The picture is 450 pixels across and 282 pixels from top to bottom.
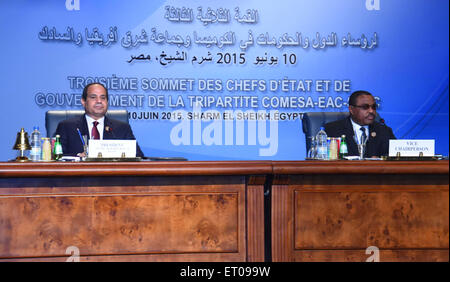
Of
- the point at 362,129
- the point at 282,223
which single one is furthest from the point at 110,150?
the point at 362,129

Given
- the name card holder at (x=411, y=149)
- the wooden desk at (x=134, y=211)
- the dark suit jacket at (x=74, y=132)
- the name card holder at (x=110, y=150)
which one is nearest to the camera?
the wooden desk at (x=134, y=211)

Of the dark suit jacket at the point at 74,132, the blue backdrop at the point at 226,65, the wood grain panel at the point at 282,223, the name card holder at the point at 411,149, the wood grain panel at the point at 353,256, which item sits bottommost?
the wood grain panel at the point at 353,256

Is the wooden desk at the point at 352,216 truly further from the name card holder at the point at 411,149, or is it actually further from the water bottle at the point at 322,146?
the water bottle at the point at 322,146

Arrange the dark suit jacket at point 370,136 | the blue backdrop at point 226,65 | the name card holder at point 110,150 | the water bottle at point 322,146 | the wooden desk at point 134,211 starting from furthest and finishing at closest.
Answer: the blue backdrop at point 226,65 < the dark suit jacket at point 370,136 < the water bottle at point 322,146 < the name card holder at point 110,150 < the wooden desk at point 134,211

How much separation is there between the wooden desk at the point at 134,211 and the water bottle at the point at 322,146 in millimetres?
860

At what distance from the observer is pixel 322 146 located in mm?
3174

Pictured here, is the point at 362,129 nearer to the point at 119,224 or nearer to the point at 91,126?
the point at 91,126

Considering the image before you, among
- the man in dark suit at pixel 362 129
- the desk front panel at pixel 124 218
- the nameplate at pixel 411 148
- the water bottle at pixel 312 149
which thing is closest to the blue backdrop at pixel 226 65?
the man in dark suit at pixel 362 129

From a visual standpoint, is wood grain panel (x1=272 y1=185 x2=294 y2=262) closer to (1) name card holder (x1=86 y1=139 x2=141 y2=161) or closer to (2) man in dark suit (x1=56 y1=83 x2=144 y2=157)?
(1) name card holder (x1=86 y1=139 x2=141 y2=161)

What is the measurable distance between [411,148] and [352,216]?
2.31 ft

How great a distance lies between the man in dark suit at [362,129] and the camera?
3.67 m

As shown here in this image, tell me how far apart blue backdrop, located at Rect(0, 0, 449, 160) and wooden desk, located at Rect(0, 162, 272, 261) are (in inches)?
93.1

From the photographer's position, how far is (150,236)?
2.34 metres

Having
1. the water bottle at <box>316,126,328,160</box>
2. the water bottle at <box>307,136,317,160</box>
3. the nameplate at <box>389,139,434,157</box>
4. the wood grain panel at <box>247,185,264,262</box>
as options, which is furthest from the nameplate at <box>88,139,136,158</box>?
the nameplate at <box>389,139,434,157</box>
